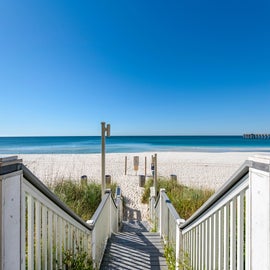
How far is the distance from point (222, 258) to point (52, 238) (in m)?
1.40

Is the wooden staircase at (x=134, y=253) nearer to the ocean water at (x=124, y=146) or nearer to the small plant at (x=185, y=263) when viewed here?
the small plant at (x=185, y=263)

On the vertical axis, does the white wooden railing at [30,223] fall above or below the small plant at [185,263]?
above

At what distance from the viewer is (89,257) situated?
2479 mm

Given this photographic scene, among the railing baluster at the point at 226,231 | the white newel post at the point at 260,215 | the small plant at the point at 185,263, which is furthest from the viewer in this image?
the small plant at the point at 185,263

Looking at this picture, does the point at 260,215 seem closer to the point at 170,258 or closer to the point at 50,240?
the point at 50,240

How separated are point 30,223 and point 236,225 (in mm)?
1566

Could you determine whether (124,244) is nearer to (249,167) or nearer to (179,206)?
(179,206)

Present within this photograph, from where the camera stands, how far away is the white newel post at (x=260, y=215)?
3.36 feet

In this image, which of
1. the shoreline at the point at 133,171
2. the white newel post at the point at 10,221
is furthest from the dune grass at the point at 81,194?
the white newel post at the point at 10,221

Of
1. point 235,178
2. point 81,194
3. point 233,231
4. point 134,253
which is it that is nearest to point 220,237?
point 233,231

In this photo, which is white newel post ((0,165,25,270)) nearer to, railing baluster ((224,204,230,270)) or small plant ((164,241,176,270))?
railing baluster ((224,204,230,270))

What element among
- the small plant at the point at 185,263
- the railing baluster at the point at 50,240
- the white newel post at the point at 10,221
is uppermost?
the white newel post at the point at 10,221

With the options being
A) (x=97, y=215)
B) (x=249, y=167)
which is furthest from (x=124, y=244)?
(x=249, y=167)

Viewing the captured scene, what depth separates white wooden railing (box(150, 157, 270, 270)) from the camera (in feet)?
3.46
